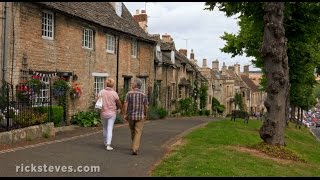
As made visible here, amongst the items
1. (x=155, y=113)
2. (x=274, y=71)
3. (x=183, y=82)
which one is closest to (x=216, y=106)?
(x=183, y=82)

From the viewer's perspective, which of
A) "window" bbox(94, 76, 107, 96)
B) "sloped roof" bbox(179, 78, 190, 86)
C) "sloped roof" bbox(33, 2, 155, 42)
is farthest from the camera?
"sloped roof" bbox(179, 78, 190, 86)

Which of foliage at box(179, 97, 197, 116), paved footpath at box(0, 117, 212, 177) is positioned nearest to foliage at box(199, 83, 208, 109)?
foliage at box(179, 97, 197, 116)

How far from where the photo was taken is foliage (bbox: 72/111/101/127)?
816 inches

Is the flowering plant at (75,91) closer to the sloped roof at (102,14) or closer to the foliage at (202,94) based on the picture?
the sloped roof at (102,14)

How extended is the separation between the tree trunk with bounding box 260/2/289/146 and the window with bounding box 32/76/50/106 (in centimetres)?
861

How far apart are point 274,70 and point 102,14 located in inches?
539

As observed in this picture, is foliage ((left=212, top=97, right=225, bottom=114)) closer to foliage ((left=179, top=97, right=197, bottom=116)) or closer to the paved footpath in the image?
foliage ((left=179, top=97, right=197, bottom=116))

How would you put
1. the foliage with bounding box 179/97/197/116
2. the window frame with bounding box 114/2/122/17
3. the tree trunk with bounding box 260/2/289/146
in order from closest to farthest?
the tree trunk with bounding box 260/2/289/146, the window frame with bounding box 114/2/122/17, the foliage with bounding box 179/97/197/116

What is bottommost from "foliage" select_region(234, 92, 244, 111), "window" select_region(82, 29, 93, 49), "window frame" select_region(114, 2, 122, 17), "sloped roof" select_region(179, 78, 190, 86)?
"foliage" select_region(234, 92, 244, 111)

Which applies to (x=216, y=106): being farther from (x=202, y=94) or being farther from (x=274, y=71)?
(x=274, y=71)

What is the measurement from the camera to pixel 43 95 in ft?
61.1

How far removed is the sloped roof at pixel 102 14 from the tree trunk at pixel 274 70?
9.33 m

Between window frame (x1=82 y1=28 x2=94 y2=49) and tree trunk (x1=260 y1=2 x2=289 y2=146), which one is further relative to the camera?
window frame (x1=82 y1=28 x2=94 y2=49)

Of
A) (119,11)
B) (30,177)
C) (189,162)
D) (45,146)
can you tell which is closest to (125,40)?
(119,11)
